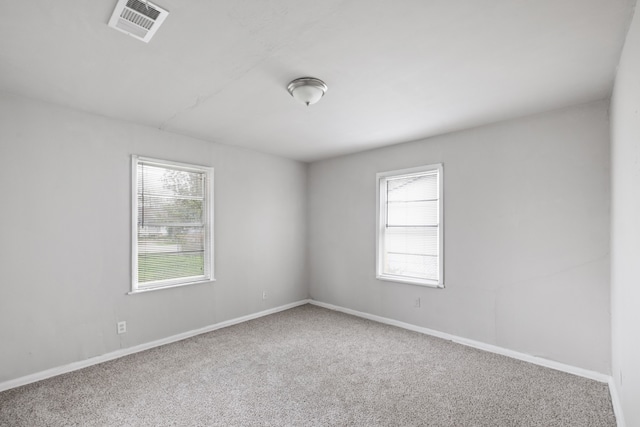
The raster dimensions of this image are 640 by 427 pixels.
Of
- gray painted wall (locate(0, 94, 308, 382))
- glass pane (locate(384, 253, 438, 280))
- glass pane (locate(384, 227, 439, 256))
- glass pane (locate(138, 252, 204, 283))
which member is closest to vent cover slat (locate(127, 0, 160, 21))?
gray painted wall (locate(0, 94, 308, 382))

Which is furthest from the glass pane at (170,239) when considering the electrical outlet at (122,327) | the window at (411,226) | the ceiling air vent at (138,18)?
the window at (411,226)

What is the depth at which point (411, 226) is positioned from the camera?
4289 millimetres

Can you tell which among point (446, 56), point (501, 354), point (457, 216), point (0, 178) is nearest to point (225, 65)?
point (446, 56)

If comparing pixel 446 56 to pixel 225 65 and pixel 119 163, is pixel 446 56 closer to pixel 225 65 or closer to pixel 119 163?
pixel 225 65

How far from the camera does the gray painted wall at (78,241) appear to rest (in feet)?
9.07

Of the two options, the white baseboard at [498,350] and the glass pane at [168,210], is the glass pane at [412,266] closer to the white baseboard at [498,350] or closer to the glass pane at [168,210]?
the white baseboard at [498,350]

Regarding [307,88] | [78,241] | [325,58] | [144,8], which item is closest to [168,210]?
[78,241]

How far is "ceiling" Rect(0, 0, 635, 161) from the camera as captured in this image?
5.59 ft

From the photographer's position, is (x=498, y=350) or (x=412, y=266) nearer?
(x=498, y=350)

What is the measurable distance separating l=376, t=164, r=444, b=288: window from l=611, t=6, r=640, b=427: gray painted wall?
183 centimetres

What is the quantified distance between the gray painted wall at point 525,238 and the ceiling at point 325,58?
1.28 ft

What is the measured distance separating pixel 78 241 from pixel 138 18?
235 centimetres

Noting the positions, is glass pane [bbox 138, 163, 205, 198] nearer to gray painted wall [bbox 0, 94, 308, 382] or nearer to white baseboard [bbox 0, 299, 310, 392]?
gray painted wall [bbox 0, 94, 308, 382]

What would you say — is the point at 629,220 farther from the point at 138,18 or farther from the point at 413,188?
the point at 138,18
